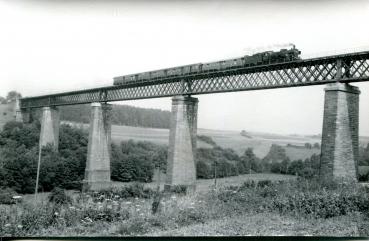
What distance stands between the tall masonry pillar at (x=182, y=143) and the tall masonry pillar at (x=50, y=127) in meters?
20.0

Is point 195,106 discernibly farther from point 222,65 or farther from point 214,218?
point 214,218

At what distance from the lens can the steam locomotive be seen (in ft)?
73.7

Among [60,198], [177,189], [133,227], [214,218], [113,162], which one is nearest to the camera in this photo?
[133,227]

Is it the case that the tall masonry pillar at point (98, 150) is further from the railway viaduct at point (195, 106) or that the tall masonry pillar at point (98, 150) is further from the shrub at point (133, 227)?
the shrub at point (133, 227)

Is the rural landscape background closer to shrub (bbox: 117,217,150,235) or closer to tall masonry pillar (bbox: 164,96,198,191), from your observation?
shrub (bbox: 117,217,150,235)

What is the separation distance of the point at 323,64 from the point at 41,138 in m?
33.6

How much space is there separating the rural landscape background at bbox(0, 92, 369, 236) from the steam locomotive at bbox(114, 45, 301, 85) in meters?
4.84

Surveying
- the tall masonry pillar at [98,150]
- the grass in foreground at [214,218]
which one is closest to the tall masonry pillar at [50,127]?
the tall masonry pillar at [98,150]

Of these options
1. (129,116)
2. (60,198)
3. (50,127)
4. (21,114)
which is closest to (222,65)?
(60,198)

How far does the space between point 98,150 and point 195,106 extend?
40.4 ft

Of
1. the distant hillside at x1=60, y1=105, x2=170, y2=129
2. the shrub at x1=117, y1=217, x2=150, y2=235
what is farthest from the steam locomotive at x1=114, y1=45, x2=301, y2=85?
the distant hillside at x1=60, y1=105, x2=170, y2=129

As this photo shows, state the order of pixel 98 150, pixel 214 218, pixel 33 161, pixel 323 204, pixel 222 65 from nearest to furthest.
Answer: pixel 323 204 → pixel 214 218 → pixel 222 65 → pixel 33 161 → pixel 98 150

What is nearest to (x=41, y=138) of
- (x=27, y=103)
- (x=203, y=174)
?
(x=27, y=103)

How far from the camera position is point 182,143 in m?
28.5
